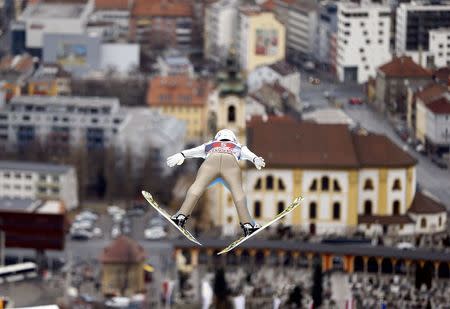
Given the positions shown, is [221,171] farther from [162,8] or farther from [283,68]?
[162,8]

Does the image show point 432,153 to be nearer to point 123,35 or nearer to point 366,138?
point 366,138

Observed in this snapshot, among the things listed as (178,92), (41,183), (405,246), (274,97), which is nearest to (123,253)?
(405,246)

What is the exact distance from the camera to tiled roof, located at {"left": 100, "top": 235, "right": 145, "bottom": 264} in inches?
997

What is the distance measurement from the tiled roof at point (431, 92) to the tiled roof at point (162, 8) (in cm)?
1221

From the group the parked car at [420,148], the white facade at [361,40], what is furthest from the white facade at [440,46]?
the white facade at [361,40]

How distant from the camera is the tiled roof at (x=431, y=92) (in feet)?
95.6

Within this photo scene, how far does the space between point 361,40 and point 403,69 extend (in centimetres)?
218

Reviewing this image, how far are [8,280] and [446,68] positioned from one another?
536 centimetres

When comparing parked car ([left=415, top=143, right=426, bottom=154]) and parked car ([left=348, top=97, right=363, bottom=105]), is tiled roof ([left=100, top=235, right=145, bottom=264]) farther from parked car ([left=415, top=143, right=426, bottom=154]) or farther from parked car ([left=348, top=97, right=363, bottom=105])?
parked car ([left=348, top=97, right=363, bottom=105])

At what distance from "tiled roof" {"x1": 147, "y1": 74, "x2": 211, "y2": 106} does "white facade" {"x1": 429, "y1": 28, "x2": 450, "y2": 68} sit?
451 centimetres

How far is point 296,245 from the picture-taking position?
86.0 ft

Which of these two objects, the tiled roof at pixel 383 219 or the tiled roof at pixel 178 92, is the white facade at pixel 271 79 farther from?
the tiled roof at pixel 383 219

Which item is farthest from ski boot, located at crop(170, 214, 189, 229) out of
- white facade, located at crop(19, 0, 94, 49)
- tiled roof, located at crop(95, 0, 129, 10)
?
tiled roof, located at crop(95, 0, 129, 10)

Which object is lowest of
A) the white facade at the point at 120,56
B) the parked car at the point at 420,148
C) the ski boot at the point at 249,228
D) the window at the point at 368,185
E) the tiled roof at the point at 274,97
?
the white facade at the point at 120,56
